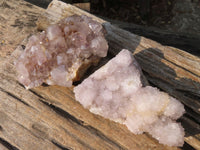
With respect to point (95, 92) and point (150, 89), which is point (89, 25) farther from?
point (150, 89)

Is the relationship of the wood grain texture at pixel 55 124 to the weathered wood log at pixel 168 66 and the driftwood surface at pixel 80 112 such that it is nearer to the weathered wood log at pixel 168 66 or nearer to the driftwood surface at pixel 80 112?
the driftwood surface at pixel 80 112

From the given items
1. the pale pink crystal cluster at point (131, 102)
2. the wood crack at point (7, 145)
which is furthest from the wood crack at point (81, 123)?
the wood crack at point (7, 145)

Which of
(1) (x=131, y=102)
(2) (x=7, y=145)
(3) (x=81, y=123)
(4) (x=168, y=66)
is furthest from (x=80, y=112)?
(4) (x=168, y=66)

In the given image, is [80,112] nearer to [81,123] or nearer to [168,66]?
[81,123]

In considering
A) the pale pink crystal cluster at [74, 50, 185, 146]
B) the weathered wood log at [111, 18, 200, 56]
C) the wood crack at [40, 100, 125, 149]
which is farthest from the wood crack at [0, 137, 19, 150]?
the weathered wood log at [111, 18, 200, 56]

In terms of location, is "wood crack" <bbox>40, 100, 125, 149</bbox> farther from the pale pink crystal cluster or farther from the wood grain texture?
the pale pink crystal cluster
